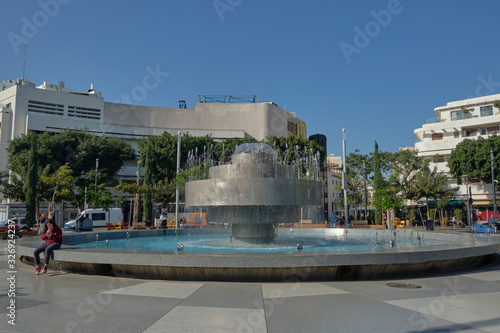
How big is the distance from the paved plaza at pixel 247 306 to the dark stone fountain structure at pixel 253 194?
404cm

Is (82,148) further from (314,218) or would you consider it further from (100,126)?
(314,218)

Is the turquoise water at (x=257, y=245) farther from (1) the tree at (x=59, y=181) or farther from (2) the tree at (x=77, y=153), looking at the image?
(2) the tree at (x=77, y=153)

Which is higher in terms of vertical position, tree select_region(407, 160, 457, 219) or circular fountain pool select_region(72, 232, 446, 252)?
tree select_region(407, 160, 457, 219)

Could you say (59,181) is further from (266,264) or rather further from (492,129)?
(492,129)

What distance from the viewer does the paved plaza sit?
4.69 meters

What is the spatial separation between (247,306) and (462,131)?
49.9m

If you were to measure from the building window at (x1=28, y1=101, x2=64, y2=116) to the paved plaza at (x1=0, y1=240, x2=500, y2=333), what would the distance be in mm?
48934

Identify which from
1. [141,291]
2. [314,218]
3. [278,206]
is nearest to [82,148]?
[314,218]

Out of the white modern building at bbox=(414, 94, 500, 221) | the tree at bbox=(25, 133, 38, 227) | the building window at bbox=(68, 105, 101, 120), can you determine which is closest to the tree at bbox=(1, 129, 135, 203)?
the tree at bbox=(25, 133, 38, 227)

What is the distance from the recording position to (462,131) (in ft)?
154

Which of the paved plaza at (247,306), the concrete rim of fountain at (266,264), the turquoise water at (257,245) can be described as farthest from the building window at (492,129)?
the paved plaza at (247,306)

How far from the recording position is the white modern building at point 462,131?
43438 mm

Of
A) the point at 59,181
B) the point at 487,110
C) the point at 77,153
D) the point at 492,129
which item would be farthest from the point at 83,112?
the point at 492,129

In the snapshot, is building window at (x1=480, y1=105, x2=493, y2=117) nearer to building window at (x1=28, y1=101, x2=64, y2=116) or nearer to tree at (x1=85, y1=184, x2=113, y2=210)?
tree at (x1=85, y1=184, x2=113, y2=210)
